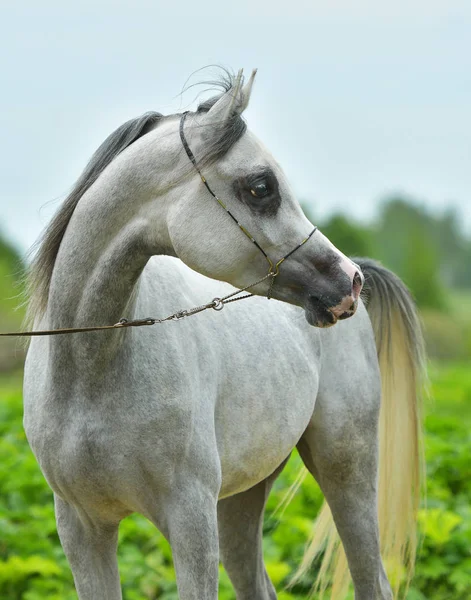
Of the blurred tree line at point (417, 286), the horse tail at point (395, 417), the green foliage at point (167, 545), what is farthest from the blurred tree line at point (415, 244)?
the horse tail at point (395, 417)

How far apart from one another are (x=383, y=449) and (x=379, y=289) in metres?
0.85

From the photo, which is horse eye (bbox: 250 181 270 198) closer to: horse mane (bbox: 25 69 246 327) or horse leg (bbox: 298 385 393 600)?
horse mane (bbox: 25 69 246 327)

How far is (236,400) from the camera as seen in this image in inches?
147

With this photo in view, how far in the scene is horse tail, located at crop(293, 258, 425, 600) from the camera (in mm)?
5004

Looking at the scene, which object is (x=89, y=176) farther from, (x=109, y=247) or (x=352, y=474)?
(x=352, y=474)

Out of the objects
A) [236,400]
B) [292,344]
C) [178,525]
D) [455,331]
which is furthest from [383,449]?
[455,331]

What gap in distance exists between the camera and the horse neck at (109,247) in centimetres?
322

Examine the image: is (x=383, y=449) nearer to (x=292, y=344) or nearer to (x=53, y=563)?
(x=292, y=344)

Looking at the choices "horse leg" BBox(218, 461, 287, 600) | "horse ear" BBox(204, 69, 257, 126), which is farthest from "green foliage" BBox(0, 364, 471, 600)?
"horse ear" BBox(204, 69, 257, 126)

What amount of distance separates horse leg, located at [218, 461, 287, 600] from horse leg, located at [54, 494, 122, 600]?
1151mm

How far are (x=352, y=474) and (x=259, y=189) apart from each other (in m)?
1.94

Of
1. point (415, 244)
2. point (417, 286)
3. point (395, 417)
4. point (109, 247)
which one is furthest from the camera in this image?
point (415, 244)

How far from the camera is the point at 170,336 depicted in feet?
11.2

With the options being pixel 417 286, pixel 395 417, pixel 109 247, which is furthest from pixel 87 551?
pixel 417 286
